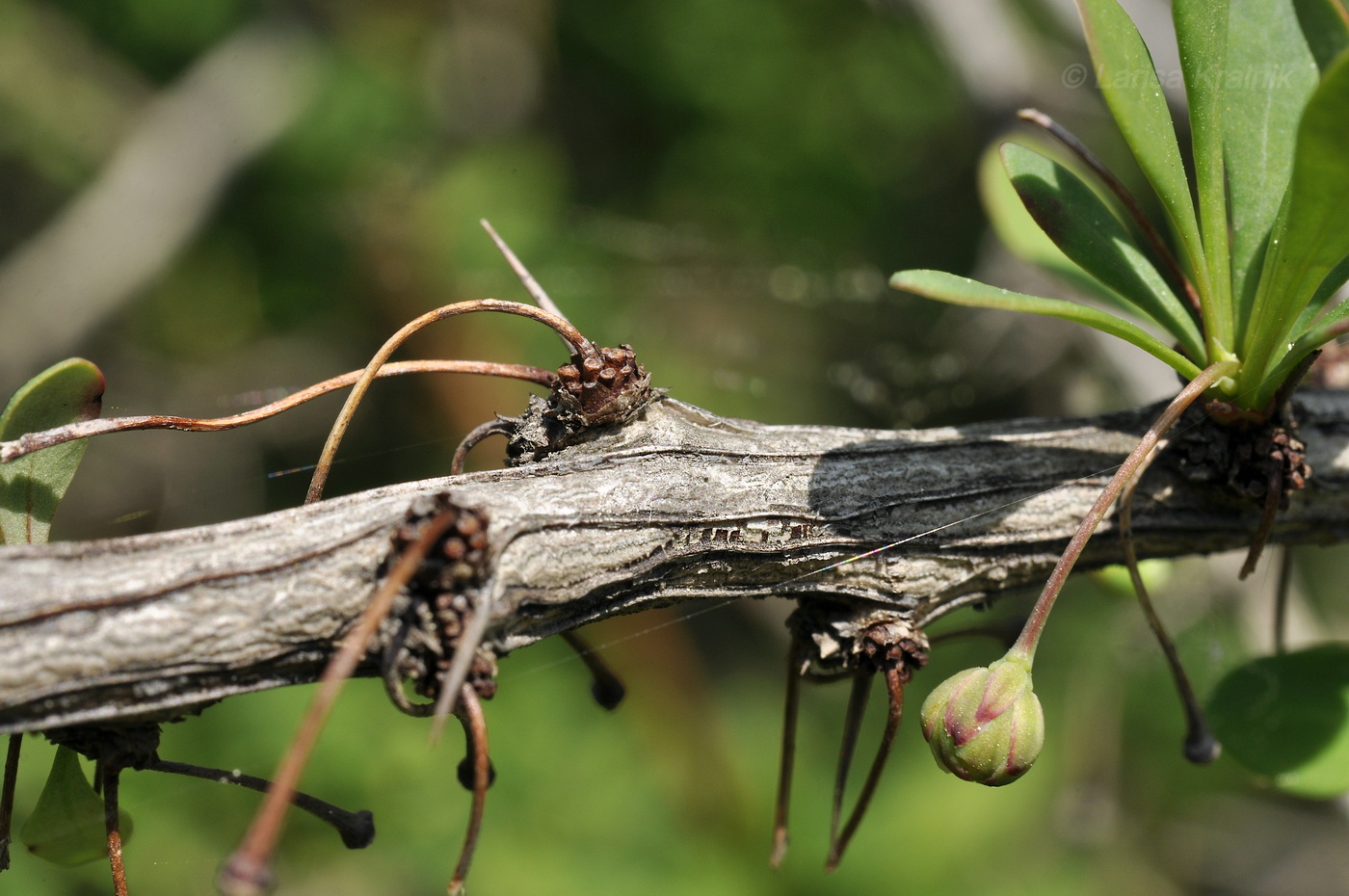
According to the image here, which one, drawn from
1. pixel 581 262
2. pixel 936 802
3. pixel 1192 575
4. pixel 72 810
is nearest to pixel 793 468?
pixel 72 810

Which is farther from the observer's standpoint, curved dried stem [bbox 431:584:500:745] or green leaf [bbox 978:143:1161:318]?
green leaf [bbox 978:143:1161:318]


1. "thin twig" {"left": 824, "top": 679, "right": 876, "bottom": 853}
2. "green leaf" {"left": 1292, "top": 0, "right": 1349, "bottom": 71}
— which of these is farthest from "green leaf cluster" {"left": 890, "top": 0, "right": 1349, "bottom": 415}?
"thin twig" {"left": 824, "top": 679, "right": 876, "bottom": 853}

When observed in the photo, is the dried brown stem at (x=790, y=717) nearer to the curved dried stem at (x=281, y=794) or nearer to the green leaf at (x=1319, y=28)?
the curved dried stem at (x=281, y=794)

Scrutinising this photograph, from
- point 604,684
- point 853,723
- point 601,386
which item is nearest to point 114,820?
point 604,684

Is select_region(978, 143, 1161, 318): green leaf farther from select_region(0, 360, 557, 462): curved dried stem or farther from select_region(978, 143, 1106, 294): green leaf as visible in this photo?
select_region(0, 360, 557, 462): curved dried stem

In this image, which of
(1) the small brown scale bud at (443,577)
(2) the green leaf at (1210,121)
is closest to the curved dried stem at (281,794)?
(1) the small brown scale bud at (443,577)

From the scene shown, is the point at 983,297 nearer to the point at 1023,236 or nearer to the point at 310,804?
the point at 310,804

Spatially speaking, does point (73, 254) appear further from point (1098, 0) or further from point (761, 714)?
point (1098, 0)

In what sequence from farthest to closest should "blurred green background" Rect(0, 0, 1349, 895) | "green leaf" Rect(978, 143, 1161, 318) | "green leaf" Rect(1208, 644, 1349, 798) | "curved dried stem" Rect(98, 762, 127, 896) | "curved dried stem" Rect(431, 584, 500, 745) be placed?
"blurred green background" Rect(0, 0, 1349, 895) < "green leaf" Rect(978, 143, 1161, 318) < "green leaf" Rect(1208, 644, 1349, 798) < "curved dried stem" Rect(98, 762, 127, 896) < "curved dried stem" Rect(431, 584, 500, 745)
